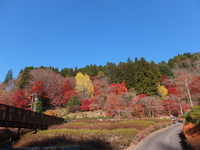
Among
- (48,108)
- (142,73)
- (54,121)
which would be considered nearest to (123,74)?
(142,73)

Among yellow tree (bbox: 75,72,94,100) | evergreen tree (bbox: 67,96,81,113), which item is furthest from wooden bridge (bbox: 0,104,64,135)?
yellow tree (bbox: 75,72,94,100)

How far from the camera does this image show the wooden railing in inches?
481

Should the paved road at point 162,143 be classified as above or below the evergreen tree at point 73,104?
below

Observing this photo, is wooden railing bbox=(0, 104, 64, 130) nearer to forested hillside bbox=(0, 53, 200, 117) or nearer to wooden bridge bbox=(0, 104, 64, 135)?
wooden bridge bbox=(0, 104, 64, 135)

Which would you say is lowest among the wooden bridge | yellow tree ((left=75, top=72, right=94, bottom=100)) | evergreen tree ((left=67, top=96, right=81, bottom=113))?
the wooden bridge

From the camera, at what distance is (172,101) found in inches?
1375

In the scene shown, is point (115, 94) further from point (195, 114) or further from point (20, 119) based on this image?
point (195, 114)

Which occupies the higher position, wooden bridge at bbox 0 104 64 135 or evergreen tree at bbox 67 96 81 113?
evergreen tree at bbox 67 96 81 113

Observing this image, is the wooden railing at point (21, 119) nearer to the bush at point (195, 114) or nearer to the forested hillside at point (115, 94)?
the forested hillside at point (115, 94)

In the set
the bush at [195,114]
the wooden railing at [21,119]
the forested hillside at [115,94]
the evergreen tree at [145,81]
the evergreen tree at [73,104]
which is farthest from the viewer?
the evergreen tree at [73,104]

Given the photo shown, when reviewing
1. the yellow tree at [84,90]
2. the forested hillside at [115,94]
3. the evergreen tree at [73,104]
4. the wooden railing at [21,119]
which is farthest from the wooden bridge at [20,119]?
the yellow tree at [84,90]

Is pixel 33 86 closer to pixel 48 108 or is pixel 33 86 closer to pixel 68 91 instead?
pixel 48 108

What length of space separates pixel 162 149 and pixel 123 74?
42.0 meters

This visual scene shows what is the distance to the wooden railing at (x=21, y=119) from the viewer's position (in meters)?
12.2
